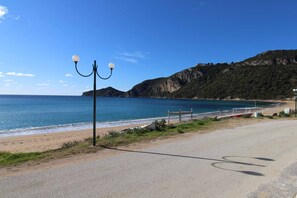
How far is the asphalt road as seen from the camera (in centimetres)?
481

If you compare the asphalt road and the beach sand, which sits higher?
the asphalt road

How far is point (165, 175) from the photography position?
5.79m

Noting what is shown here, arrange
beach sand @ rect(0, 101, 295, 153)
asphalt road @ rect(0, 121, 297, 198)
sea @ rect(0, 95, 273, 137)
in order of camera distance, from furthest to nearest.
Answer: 1. sea @ rect(0, 95, 273, 137)
2. beach sand @ rect(0, 101, 295, 153)
3. asphalt road @ rect(0, 121, 297, 198)

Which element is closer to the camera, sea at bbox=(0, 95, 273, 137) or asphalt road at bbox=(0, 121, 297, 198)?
asphalt road at bbox=(0, 121, 297, 198)

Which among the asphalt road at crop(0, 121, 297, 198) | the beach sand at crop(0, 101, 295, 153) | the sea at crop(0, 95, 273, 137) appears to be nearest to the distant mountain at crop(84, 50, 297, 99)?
the sea at crop(0, 95, 273, 137)

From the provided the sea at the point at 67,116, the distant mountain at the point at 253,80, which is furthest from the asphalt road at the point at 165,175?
the distant mountain at the point at 253,80

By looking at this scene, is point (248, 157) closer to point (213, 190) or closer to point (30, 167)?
point (213, 190)

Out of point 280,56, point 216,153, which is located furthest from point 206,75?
point 216,153

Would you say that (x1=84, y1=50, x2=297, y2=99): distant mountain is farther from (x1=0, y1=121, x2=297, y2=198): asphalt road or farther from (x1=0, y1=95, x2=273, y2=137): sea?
(x1=0, y1=121, x2=297, y2=198): asphalt road

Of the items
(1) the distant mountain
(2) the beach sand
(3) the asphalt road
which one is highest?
(1) the distant mountain

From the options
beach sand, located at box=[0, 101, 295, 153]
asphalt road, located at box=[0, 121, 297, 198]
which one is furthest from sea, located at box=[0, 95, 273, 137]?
asphalt road, located at box=[0, 121, 297, 198]

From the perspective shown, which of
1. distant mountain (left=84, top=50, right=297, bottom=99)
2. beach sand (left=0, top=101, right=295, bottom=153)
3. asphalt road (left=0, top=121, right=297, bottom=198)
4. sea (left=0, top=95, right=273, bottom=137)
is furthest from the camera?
distant mountain (left=84, top=50, right=297, bottom=99)

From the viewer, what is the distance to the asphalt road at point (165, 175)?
481 cm

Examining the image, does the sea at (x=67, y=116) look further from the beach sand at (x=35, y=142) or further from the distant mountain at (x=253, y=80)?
the distant mountain at (x=253, y=80)
